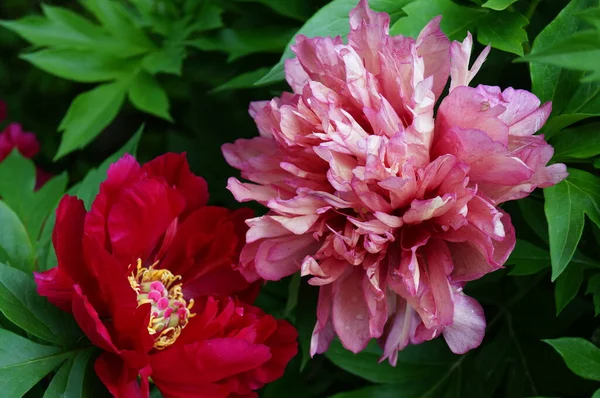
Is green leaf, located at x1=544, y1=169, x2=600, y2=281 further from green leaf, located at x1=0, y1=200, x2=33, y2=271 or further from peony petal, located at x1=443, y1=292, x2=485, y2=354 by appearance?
green leaf, located at x1=0, y1=200, x2=33, y2=271

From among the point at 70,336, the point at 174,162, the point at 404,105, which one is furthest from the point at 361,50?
the point at 70,336

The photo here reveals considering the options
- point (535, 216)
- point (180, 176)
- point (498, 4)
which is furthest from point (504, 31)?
point (180, 176)

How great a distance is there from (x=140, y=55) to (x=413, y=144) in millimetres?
458

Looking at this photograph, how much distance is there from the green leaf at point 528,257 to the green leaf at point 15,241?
0.35 meters

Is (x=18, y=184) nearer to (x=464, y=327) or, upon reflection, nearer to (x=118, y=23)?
(x=118, y=23)

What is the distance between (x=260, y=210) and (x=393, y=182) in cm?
29

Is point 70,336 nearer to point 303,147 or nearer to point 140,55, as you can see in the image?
point 303,147

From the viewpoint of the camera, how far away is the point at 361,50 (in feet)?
1.41

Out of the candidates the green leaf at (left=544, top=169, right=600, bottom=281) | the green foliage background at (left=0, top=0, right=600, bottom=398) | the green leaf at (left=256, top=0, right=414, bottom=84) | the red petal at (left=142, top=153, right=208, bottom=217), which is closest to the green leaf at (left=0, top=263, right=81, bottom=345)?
the green foliage background at (left=0, top=0, right=600, bottom=398)

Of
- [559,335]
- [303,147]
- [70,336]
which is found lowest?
[559,335]

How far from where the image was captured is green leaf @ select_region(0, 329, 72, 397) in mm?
447

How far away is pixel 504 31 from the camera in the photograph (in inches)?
19.5

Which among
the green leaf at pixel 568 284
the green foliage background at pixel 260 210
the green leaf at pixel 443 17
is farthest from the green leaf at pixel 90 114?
the green leaf at pixel 568 284

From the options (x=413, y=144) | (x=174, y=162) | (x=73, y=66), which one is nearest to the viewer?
(x=413, y=144)
